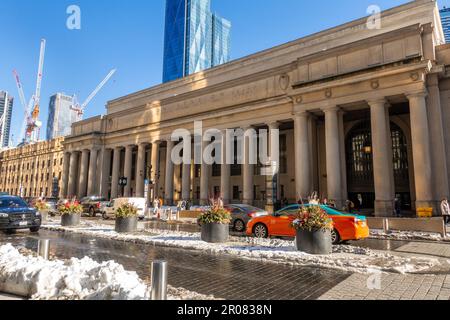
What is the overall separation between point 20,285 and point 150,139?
44812mm

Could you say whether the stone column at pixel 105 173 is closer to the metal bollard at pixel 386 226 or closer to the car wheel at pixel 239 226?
the car wheel at pixel 239 226

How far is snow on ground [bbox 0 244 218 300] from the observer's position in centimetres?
→ 475

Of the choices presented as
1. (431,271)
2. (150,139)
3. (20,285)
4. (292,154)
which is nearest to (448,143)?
(292,154)

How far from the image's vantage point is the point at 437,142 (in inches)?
998

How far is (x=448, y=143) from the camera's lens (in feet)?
85.3

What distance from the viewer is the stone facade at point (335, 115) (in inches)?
1008

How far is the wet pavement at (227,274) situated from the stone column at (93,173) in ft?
161

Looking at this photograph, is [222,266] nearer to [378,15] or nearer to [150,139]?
[378,15]

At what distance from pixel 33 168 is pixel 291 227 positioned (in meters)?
94.5

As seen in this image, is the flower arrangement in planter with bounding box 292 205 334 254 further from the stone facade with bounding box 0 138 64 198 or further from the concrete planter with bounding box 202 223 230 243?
the stone facade with bounding box 0 138 64 198

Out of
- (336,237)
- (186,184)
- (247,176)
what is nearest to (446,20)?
(247,176)

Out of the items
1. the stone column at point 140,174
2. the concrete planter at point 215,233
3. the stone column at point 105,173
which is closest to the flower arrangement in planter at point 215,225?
the concrete planter at point 215,233
